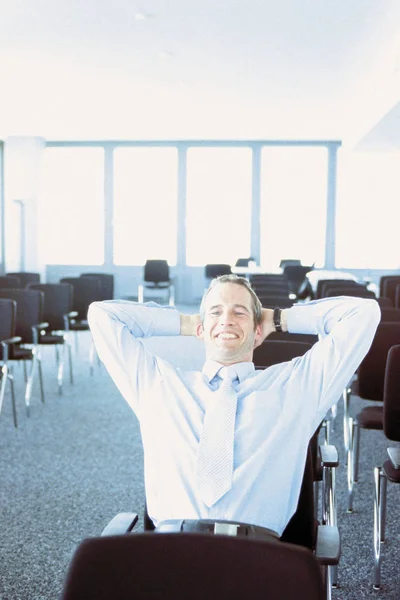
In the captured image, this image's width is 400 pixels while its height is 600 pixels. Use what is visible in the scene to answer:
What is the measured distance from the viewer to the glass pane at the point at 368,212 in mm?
15047

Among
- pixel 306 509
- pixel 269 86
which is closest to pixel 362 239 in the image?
pixel 269 86

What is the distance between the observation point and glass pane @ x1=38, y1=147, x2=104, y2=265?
15.8 metres

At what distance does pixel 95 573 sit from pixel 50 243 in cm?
1529

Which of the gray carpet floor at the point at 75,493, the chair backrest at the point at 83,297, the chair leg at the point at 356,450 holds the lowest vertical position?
the gray carpet floor at the point at 75,493

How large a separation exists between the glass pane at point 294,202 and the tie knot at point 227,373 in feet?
43.9

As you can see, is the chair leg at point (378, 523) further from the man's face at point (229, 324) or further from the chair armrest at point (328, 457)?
the man's face at point (229, 324)

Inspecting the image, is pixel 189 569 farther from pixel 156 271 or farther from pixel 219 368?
pixel 156 271

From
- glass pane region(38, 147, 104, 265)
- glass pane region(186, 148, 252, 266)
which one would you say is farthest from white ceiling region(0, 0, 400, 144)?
glass pane region(38, 147, 104, 265)

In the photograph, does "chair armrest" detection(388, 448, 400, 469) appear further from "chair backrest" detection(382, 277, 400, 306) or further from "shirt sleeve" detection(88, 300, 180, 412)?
"chair backrest" detection(382, 277, 400, 306)

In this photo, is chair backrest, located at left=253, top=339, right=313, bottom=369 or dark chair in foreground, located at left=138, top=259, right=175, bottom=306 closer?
chair backrest, located at left=253, top=339, right=313, bottom=369

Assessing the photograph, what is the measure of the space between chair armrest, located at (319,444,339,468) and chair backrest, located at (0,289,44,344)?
401 centimetres

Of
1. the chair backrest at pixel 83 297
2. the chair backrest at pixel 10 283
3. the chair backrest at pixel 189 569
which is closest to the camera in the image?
the chair backrest at pixel 189 569

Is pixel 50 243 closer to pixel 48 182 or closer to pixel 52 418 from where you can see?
pixel 48 182

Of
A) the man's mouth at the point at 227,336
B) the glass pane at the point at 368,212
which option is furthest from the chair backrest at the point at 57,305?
the glass pane at the point at 368,212
